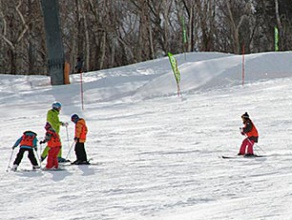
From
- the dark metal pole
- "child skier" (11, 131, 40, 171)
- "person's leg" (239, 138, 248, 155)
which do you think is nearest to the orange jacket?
"child skier" (11, 131, 40, 171)

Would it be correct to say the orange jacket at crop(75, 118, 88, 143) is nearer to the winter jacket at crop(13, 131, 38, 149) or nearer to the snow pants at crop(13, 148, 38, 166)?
the winter jacket at crop(13, 131, 38, 149)

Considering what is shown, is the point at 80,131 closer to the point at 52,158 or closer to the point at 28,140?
the point at 52,158

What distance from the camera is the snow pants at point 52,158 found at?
35.7 feet

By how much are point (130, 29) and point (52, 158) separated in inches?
1724

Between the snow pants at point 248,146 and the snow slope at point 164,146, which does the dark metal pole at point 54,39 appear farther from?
the snow pants at point 248,146

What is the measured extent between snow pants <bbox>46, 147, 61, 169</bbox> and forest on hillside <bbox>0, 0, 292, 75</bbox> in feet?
76.1

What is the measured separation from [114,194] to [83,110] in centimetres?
1126

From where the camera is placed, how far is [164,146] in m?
12.8

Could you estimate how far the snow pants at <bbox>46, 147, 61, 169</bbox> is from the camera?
10.9 metres

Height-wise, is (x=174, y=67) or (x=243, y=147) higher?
(x=174, y=67)

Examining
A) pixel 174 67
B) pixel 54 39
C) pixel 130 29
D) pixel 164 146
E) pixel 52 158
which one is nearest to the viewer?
pixel 52 158

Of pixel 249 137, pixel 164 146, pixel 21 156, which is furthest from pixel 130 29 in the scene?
pixel 21 156

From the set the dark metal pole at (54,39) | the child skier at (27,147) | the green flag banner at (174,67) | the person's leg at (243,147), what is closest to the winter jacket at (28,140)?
the child skier at (27,147)

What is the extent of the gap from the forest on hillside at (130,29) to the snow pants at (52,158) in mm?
23199
